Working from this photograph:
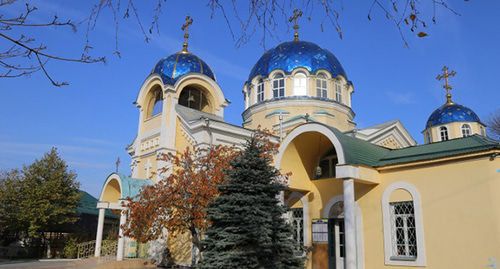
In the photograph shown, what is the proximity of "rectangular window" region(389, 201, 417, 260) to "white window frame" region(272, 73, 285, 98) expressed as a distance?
11.6 meters

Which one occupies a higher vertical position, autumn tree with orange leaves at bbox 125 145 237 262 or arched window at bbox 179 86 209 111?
arched window at bbox 179 86 209 111

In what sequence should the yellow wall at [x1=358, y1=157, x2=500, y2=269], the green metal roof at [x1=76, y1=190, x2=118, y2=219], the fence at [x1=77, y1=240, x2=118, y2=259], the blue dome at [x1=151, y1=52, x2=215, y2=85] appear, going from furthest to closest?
the green metal roof at [x1=76, y1=190, x2=118, y2=219]
the blue dome at [x1=151, y1=52, x2=215, y2=85]
the fence at [x1=77, y1=240, x2=118, y2=259]
the yellow wall at [x1=358, y1=157, x2=500, y2=269]

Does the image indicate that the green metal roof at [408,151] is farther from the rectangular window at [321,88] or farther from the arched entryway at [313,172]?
the rectangular window at [321,88]

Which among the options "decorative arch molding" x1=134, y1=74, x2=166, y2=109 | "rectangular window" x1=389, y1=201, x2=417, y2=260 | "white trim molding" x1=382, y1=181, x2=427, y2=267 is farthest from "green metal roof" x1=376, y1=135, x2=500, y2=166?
"decorative arch molding" x1=134, y1=74, x2=166, y2=109

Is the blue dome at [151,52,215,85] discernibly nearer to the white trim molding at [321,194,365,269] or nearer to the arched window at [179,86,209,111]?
the arched window at [179,86,209,111]

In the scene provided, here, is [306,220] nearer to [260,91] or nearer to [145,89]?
[260,91]

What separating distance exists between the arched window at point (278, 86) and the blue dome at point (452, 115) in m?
13.1

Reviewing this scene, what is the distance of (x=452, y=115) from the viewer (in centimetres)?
2770

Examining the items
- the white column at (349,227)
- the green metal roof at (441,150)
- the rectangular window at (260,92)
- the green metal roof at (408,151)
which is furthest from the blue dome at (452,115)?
the white column at (349,227)

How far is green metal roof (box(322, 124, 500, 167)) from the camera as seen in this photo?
32.2 feet

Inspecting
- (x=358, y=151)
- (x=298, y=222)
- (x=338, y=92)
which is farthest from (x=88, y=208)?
(x=358, y=151)

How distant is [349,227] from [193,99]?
13.1 meters

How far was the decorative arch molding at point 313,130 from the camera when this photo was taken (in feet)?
35.5

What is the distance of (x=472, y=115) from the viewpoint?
2791 cm
